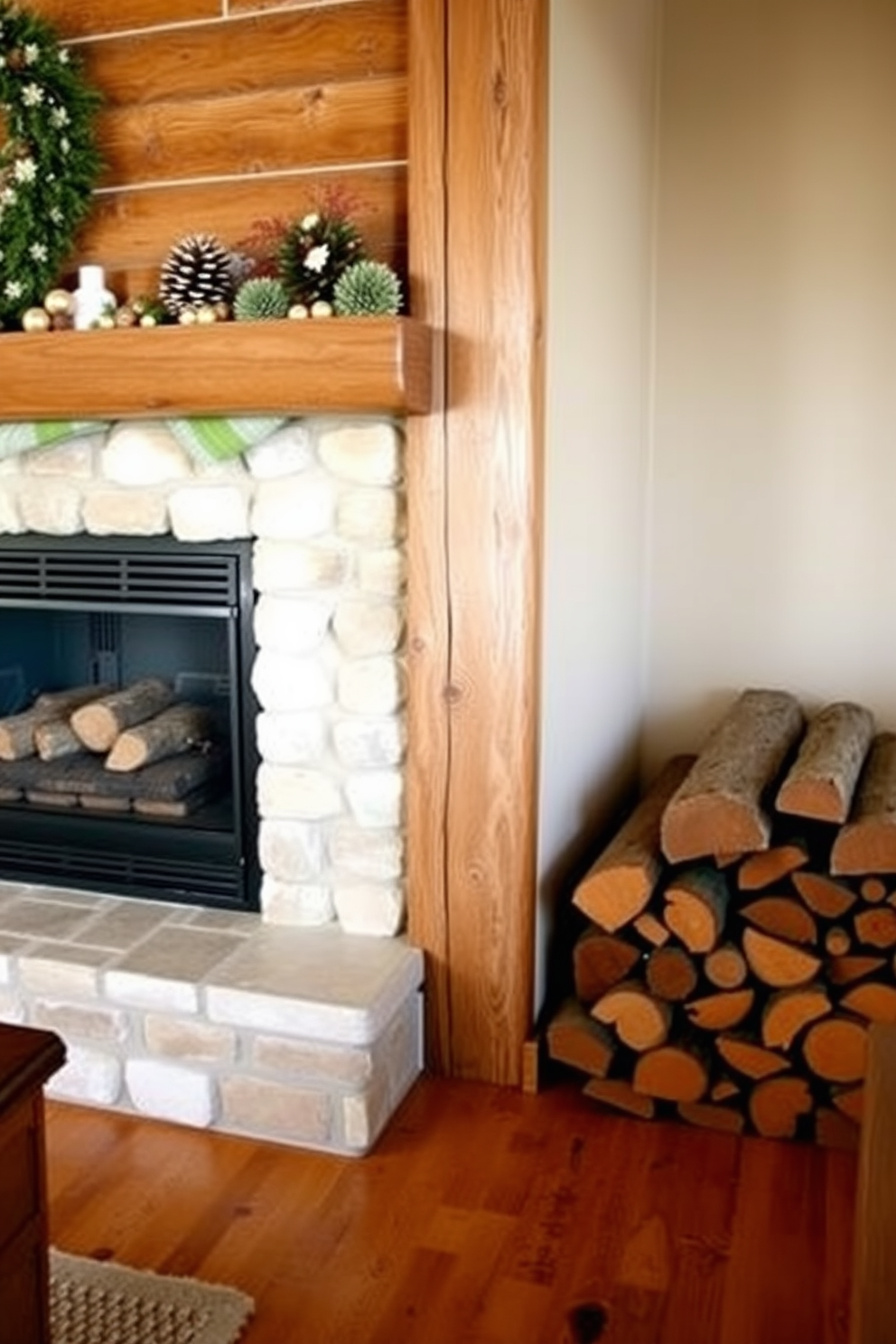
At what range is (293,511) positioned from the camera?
2262mm

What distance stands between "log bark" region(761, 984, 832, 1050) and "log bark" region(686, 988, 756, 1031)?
0.04m

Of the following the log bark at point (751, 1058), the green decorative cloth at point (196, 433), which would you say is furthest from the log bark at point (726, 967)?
the green decorative cloth at point (196, 433)

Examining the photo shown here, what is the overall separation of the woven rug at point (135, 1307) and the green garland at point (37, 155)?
168 centimetres

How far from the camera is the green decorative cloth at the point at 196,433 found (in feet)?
7.30

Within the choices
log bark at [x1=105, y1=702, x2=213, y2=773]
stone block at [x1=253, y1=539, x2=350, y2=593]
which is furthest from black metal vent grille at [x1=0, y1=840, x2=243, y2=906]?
stone block at [x1=253, y1=539, x2=350, y2=593]

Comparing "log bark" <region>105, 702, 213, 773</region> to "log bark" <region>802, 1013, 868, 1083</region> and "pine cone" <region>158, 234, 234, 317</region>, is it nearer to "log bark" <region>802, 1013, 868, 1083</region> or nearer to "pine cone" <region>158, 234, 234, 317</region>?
"pine cone" <region>158, 234, 234, 317</region>

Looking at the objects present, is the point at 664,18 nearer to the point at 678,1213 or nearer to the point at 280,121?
the point at 280,121

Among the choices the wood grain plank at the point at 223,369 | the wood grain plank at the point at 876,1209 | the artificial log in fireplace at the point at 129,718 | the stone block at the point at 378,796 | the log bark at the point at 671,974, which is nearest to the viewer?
the wood grain plank at the point at 876,1209

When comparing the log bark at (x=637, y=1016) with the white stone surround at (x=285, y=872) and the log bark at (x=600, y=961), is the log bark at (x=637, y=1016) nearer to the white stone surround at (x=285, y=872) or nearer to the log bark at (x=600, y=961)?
the log bark at (x=600, y=961)

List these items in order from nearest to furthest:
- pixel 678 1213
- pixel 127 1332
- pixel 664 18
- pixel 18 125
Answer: pixel 127 1332
pixel 678 1213
pixel 18 125
pixel 664 18

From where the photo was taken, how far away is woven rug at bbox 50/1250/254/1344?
1650 millimetres

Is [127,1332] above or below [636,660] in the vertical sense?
below

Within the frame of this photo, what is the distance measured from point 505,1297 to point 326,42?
84.9 inches

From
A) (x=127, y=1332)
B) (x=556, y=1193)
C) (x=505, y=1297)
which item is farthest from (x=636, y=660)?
(x=127, y=1332)
